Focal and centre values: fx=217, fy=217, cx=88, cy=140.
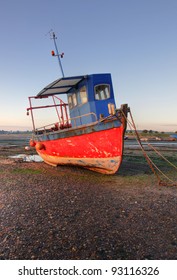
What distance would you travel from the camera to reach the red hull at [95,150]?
9930mm

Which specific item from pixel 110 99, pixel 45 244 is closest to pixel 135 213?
pixel 45 244

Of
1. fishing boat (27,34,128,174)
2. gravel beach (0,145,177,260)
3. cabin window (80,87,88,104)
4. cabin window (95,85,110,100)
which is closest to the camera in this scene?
gravel beach (0,145,177,260)

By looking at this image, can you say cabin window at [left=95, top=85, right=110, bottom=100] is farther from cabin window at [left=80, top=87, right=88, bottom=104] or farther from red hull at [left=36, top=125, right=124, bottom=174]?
red hull at [left=36, top=125, right=124, bottom=174]

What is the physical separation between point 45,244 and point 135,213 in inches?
116

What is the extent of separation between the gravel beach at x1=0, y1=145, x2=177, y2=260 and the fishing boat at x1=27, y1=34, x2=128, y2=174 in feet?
5.01

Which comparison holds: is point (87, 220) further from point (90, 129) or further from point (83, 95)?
point (83, 95)

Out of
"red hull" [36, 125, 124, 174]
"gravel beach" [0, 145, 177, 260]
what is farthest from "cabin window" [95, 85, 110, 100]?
"gravel beach" [0, 145, 177, 260]

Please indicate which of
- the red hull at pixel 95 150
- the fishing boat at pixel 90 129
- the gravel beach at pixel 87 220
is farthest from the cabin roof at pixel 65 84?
A: the gravel beach at pixel 87 220

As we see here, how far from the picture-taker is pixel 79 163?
40.2 ft

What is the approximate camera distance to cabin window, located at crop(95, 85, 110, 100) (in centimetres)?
1217

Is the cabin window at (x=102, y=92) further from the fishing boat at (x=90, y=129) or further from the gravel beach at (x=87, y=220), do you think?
the gravel beach at (x=87, y=220)

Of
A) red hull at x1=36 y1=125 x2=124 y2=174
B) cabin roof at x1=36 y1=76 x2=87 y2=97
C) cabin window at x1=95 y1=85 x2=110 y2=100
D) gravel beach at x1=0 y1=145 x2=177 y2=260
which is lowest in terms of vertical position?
gravel beach at x1=0 y1=145 x2=177 y2=260

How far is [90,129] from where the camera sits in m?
10.6
